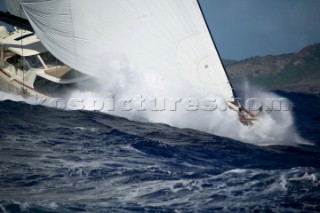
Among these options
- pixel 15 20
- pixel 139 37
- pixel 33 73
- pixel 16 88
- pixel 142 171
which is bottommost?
pixel 142 171

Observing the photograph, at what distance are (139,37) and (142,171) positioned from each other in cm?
838

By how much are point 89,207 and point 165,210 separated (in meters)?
1.45

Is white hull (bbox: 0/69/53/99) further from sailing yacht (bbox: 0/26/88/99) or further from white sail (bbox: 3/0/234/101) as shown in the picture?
white sail (bbox: 3/0/234/101)

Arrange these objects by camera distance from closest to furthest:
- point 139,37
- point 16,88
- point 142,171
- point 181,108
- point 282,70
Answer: point 142,171
point 181,108
point 139,37
point 16,88
point 282,70

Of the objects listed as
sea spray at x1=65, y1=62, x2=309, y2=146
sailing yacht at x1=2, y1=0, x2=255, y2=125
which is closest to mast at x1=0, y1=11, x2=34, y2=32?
sailing yacht at x1=2, y1=0, x2=255, y2=125

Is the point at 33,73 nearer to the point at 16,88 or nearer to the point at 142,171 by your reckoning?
the point at 16,88

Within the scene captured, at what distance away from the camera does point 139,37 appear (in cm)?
1639

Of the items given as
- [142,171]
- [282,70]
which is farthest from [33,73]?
[282,70]

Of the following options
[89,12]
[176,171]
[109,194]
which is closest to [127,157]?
[176,171]

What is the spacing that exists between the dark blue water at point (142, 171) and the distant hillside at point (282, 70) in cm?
14387

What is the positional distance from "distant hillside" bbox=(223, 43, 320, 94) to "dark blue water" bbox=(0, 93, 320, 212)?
144m

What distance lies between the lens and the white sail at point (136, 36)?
15.9 m

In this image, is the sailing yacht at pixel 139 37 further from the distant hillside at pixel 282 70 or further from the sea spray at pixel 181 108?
the distant hillside at pixel 282 70

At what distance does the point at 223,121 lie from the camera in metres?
15.3
